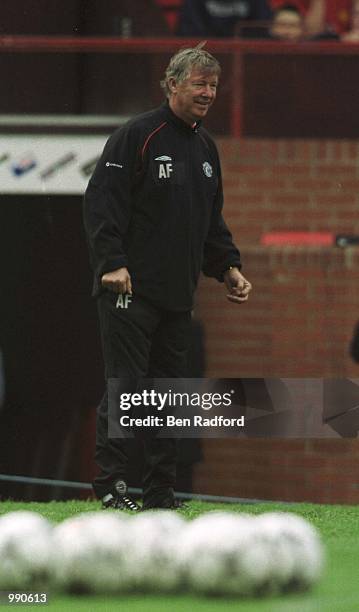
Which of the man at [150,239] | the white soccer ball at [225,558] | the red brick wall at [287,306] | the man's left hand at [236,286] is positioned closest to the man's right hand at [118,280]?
the man at [150,239]

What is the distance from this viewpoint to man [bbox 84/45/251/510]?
6492 mm

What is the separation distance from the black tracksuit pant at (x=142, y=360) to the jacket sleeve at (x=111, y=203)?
0.20 m

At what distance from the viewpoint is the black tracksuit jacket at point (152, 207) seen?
6466 millimetres

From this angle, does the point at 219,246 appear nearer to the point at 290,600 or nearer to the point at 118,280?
the point at 118,280

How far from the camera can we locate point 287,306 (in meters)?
9.66

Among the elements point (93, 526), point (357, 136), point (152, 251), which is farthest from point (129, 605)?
point (357, 136)

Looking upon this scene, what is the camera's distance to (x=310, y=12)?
11430 millimetres

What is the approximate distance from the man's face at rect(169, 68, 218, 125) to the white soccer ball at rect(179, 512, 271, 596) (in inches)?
115

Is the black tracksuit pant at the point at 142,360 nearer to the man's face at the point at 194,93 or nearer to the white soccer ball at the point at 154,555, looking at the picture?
the man's face at the point at 194,93

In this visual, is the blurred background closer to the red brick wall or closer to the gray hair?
the red brick wall

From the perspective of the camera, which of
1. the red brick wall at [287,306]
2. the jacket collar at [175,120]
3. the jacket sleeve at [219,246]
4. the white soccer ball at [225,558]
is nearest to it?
the white soccer ball at [225,558]

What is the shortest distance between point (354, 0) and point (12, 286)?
3.67 meters

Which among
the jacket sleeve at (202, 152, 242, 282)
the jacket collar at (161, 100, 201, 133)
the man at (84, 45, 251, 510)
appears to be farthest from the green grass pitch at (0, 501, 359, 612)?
the jacket collar at (161, 100, 201, 133)

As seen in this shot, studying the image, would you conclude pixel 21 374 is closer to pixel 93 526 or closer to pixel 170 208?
pixel 170 208
